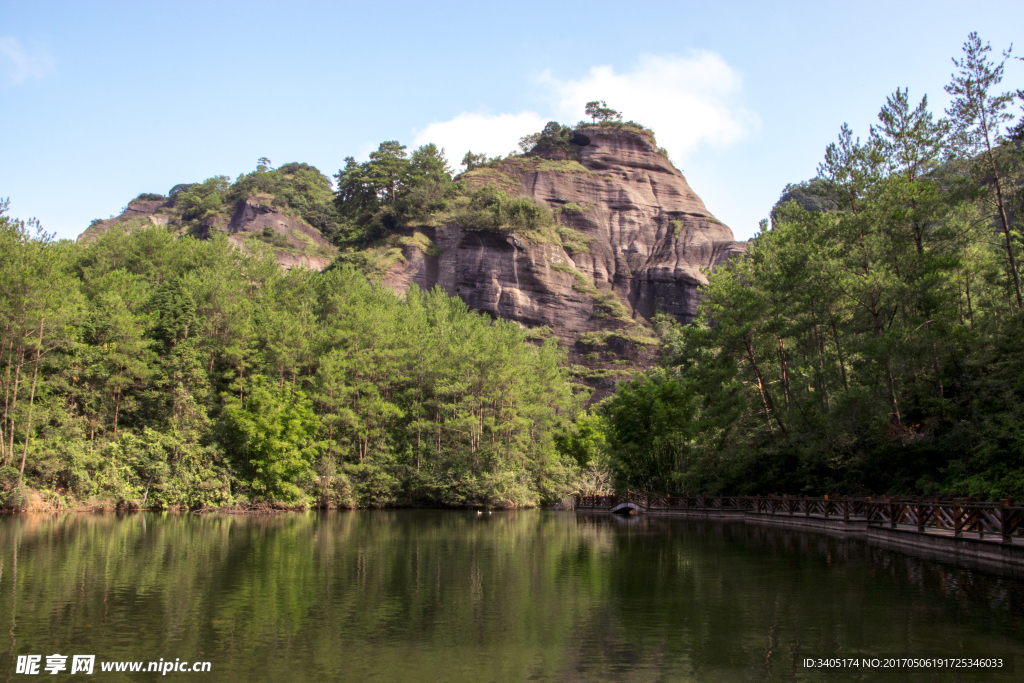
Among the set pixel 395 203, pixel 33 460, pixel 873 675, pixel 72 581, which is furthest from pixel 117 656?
pixel 395 203

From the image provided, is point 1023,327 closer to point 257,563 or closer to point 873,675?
point 873,675

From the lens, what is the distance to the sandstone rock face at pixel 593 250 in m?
83.6

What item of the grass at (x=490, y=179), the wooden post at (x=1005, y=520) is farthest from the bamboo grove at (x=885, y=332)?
the grass at (x=490, y=179)

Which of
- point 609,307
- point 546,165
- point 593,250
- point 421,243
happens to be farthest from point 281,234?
point 609,307

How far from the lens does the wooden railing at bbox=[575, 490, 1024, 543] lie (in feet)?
52.9

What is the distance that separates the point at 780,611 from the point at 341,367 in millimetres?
38654

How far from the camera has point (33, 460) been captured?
3375 cm

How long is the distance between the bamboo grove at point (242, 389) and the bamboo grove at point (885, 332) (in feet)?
44.4

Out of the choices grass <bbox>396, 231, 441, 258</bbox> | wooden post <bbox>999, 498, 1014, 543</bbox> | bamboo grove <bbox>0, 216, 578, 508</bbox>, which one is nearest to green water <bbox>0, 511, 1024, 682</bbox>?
wooden post <bbox>999, 498, 1014, 543</bbox>

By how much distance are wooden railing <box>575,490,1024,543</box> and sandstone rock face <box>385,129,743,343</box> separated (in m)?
45.8

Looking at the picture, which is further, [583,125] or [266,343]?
[583,125]

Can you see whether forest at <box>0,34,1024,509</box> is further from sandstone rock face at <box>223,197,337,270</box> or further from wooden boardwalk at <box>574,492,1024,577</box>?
sandstone rock face at <box>223,197,337,270</box>

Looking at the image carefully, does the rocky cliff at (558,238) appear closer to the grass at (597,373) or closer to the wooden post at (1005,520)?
the grass at (597,373)

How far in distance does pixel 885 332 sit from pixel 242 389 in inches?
1394
